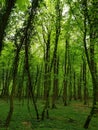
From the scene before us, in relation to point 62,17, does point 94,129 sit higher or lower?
lower

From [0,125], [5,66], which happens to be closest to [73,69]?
[5,66]

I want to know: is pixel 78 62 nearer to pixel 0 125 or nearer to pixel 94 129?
pixel 94 129

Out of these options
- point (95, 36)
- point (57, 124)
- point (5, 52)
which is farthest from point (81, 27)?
point (5, 52)

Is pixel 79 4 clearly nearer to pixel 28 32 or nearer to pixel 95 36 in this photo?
pixel 95 36

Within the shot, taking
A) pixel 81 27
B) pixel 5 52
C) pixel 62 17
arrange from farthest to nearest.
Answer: pixel 5 52
pixel 62 17
pixel 81 27

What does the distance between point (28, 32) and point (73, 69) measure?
3035 centimetres

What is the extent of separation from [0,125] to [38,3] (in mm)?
7875

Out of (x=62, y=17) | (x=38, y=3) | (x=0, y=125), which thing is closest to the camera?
(x=38, y=3)

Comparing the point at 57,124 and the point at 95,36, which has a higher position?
the point at 95,36

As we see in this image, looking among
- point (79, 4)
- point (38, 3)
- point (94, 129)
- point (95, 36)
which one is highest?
point (79, 4)

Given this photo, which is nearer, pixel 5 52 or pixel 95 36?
pixel 95 36

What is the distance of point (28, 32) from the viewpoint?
15.5 metres

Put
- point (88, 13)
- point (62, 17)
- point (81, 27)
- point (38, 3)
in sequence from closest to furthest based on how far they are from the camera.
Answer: point (38, 3)
point (88, 13)
point (81, 27)
point (62, 17)

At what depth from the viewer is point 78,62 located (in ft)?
140
